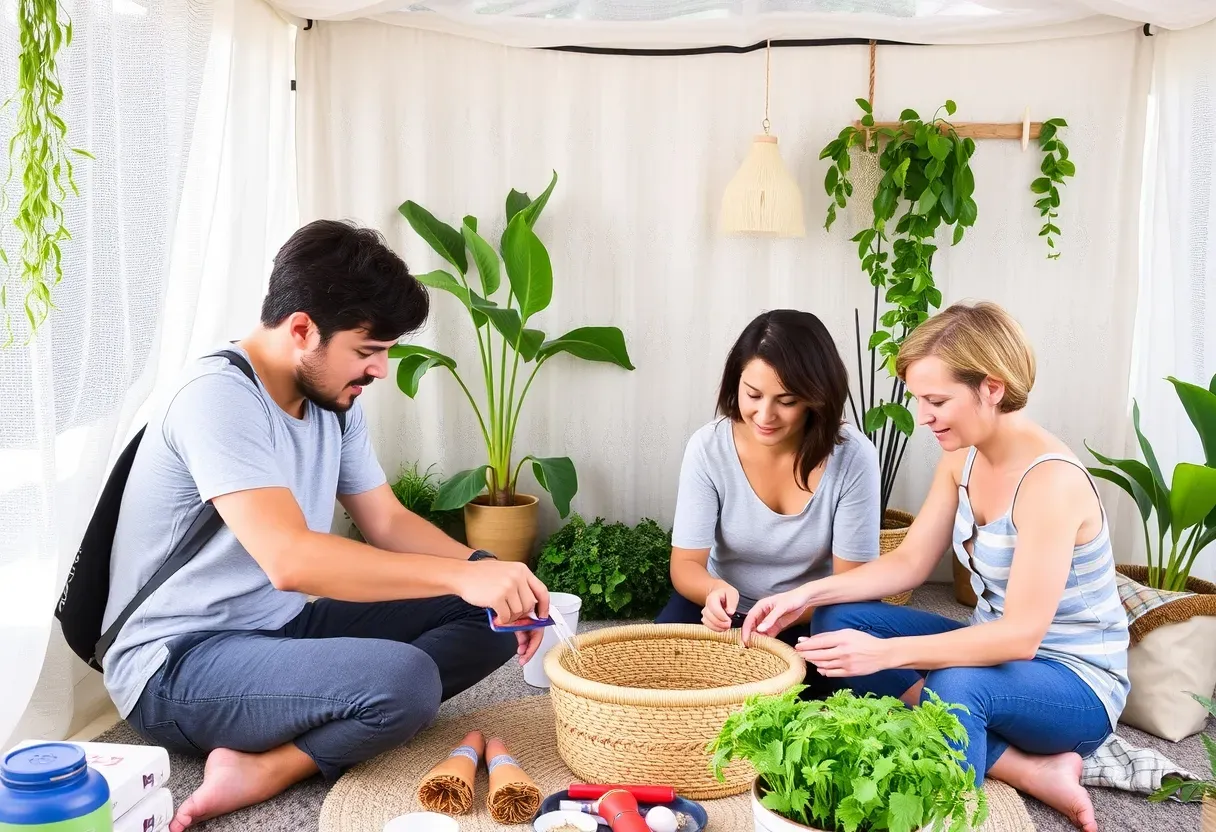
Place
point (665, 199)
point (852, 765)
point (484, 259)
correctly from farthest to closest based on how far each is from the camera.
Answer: point (665, 199) < point (484, 259) < point (852, 765)

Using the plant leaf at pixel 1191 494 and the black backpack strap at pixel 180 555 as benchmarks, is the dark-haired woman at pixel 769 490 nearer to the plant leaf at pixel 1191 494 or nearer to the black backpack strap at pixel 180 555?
the plant leaf at pixel 1191 494

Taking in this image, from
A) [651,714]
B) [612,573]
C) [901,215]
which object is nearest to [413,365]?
[612,573]

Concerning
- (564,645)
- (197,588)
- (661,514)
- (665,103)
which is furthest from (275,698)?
(665,103)

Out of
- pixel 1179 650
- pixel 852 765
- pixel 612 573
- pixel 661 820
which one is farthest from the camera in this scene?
pixel 612 573

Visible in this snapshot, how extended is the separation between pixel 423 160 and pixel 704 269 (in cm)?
101

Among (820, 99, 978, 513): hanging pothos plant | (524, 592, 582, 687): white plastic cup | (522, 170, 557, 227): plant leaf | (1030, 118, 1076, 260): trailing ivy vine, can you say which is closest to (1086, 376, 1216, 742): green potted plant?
(820, 99, 978, 513): hanging pothos plant

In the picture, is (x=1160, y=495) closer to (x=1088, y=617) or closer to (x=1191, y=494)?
(x=1191, y=494)

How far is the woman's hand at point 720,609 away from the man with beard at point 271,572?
0.40 metres

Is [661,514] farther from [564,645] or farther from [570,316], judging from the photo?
[564,645]

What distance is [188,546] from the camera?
6.37ft

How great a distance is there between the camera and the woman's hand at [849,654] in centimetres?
184

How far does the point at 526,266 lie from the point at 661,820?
199 centimetres

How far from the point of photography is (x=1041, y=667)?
6.21ft

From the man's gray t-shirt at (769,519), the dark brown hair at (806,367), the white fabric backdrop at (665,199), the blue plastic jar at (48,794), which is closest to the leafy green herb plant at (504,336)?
the white fabric backdrop at (665,199)
